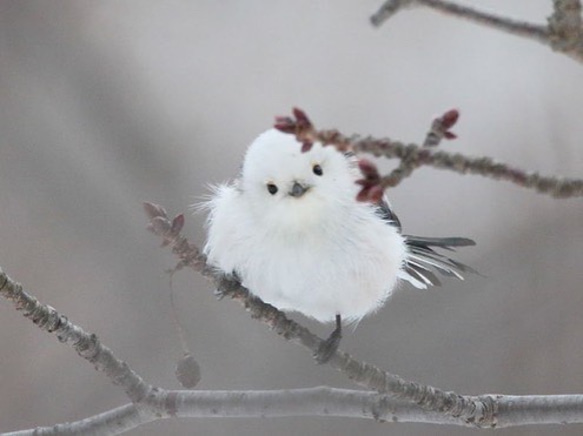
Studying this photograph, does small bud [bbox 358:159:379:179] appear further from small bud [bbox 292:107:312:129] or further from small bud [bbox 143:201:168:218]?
small bud [bbox 143:201:168:218]

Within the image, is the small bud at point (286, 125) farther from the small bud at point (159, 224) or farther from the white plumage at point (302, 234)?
the white plumage at point (302, 234)

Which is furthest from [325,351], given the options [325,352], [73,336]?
[73,336]

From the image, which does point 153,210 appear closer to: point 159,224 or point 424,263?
point 159,224

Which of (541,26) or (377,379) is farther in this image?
(377,379)

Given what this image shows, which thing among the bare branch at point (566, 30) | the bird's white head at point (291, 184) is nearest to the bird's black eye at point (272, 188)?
the bird's white head at point (291, 184)

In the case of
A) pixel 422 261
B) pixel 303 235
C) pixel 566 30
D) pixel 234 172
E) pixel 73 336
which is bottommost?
pixel 73 336

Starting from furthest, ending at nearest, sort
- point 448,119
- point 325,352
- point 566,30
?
point 325,352 < point 448,119 < point 566,30
